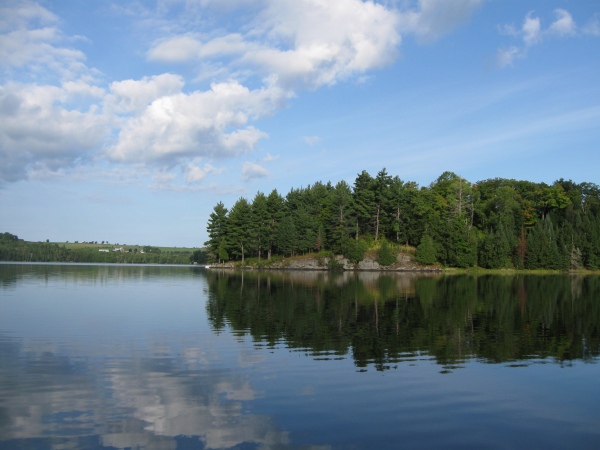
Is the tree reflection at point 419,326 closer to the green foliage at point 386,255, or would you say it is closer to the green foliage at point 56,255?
the green foliage at point 386,255

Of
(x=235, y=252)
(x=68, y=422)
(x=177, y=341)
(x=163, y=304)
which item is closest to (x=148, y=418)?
(x=68, y=422)

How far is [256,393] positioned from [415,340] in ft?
31.9

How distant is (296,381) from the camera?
13.2 meters

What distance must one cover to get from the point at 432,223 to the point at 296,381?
95651 millimetres

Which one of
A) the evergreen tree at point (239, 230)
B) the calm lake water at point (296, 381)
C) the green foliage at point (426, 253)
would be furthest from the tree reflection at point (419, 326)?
the evergreen tree at point (239, 230)

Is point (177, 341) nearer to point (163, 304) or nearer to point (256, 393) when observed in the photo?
point (256, 393)

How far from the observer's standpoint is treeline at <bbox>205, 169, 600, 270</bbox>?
3967 inches

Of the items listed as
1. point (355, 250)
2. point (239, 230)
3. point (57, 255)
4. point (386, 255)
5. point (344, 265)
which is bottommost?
point (344, 265)

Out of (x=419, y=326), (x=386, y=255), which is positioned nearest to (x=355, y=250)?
(x=386, y=255)

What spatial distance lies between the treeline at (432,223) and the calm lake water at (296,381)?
77103 mm

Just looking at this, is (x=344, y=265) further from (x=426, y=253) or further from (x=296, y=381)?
(x=296, y=381)

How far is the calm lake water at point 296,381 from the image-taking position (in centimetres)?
938

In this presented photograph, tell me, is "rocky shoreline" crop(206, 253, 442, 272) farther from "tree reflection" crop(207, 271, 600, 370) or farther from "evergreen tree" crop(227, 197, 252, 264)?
"tree reflection" crop(207, 271, 600, 370)

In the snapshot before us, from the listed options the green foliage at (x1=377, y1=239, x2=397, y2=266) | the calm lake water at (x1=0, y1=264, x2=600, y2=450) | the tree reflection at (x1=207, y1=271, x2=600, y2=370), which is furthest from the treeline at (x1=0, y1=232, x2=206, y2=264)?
the calm lake water at (x1=0, y1=264, x2=600, y2=450)
